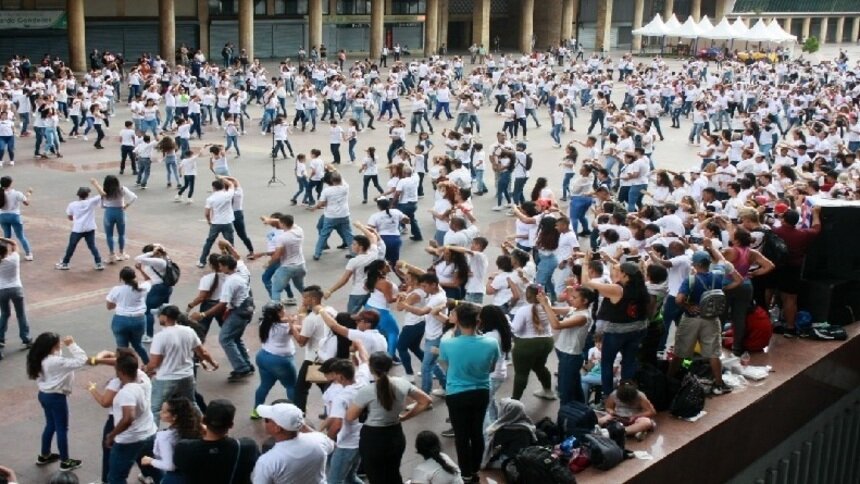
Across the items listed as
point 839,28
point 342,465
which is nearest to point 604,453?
point 342,465

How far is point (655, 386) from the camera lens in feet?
28.6

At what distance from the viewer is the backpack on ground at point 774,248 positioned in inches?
429

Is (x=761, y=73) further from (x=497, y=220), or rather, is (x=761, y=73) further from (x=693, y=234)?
(x=693, y=234)

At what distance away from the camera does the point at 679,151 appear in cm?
3091

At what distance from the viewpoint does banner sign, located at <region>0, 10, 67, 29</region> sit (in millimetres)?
43031

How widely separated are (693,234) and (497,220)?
22.1ft

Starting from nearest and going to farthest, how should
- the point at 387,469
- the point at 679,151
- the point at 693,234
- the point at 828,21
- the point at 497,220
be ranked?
the point at 387,469 → the point at 693,234 → the point at 497,220 → the point at 679,151 → the point at 828,21

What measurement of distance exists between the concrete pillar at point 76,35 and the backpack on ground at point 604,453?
38.5 m

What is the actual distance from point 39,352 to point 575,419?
4441 millimetres

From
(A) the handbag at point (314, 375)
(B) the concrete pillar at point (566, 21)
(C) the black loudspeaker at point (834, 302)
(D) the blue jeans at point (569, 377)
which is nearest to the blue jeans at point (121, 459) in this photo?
(A) the handbag at point (314, 375)

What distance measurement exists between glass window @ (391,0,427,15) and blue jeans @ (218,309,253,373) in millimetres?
49346

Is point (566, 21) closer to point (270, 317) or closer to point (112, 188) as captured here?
point (112, 188)

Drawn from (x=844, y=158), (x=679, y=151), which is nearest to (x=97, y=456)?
(x=844, y=158)

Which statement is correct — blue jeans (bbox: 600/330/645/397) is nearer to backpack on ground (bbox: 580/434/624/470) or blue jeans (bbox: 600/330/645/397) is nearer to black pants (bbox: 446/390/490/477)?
black pants (bbox: 446/390/490/477)
